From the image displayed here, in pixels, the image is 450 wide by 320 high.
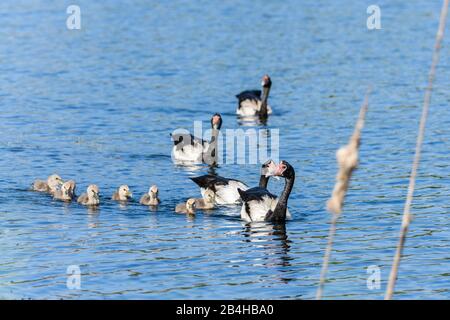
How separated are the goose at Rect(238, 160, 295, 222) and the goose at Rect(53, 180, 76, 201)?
3698 millimetres

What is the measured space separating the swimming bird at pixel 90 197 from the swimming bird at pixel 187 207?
173cm

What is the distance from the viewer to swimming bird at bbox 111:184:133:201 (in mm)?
21969

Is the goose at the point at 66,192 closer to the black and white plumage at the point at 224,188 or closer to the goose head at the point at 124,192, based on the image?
the goose head at the point at 124,192

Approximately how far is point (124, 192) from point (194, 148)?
548 cm

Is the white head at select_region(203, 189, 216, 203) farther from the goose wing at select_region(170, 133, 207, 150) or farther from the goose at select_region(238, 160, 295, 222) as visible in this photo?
the goose wing at select_region(170, 133, 207, 150)

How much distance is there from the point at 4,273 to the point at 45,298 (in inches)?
64.9

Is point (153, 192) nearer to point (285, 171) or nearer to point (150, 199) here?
point (150, 199)

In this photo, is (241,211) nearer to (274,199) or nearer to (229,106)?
(274,199)

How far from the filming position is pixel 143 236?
19531 millimetres

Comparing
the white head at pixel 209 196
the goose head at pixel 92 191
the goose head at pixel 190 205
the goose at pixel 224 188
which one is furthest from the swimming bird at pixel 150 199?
the goose at pixel 224 188

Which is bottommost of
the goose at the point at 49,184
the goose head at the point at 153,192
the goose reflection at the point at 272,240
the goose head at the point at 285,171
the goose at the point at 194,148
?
the goose reflection at the point at 272,240

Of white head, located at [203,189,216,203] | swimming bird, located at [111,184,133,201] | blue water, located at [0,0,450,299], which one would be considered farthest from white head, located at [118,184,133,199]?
white head, located at [203,189,216,203]

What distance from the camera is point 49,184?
2278 cm

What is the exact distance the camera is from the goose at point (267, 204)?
21.0m
